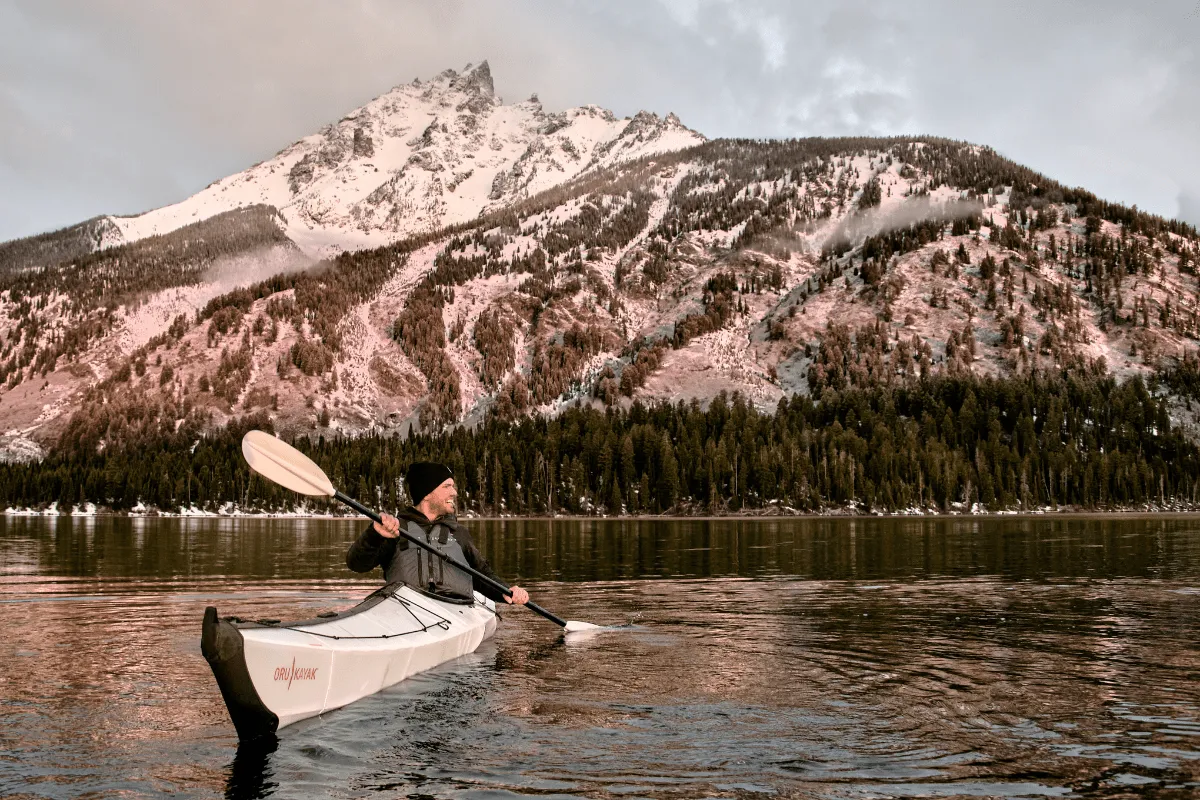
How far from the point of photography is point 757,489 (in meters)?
172

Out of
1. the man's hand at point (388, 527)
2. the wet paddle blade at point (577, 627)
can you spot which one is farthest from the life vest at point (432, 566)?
the wet paddle blade at point (577, 627)

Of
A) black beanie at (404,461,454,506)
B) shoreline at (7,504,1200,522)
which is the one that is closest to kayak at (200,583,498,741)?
black beanie at (404,461,454,506)

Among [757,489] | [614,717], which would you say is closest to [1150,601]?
[614,717]

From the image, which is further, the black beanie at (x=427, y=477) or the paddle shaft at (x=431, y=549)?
the black beanie at (x=427, y=477)

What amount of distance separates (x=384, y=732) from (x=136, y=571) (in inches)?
1489

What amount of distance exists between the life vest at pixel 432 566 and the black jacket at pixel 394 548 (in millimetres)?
93

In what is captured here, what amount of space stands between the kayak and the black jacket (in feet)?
2.33

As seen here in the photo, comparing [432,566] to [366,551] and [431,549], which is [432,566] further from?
[366,551]

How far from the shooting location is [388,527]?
1761cm

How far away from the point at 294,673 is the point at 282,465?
620 centimetres

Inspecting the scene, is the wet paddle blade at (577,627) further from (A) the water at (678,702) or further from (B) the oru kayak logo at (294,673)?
(B) the oru kayak logo at (294,673)

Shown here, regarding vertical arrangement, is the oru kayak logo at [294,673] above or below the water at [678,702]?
above

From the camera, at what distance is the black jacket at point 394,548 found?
18.5m

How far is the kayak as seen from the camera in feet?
40.7
